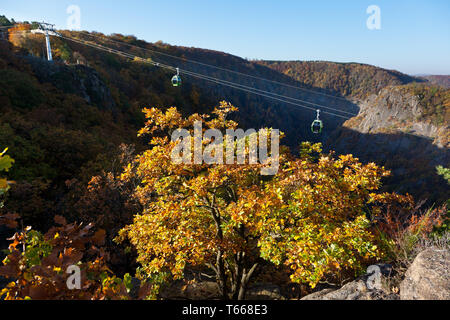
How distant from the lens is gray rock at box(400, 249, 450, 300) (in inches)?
171

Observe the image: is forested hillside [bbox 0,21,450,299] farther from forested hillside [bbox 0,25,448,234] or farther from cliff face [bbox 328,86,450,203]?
cliff face [bbox 328,86,450,203]

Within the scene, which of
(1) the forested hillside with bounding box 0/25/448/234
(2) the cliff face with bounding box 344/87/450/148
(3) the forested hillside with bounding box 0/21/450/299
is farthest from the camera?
(2) the cliff face with bounding box 344/87/450/148

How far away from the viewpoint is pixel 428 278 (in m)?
4.55

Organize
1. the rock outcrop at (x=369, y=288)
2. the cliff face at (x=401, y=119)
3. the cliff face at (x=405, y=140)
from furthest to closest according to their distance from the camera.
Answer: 1. the cliff face at (x=401, y=119)
2. the cliff face at (x=405, y=140)
3. the rock outcrop at (x=369, y=288)

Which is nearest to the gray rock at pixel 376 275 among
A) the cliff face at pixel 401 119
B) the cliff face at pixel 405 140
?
the cliff face at pixel 405 140

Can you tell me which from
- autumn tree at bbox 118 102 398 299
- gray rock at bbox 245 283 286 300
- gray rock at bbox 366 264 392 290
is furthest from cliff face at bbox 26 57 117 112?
gray rock at bbox 366 264 392 290

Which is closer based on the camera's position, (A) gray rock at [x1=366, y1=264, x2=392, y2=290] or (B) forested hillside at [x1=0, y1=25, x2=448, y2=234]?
(A) gray rock at [x1=366, y1=264, x2=392, y2=290]

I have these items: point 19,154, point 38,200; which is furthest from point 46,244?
point 19,154

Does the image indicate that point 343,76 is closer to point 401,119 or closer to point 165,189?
point 401,119

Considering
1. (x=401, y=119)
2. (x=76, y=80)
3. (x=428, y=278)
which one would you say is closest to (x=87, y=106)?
(x=76, y=80)

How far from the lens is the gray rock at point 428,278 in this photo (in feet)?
14.2

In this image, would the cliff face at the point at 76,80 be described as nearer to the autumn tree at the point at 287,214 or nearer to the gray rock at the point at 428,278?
the autumn tree at the point at 287,214

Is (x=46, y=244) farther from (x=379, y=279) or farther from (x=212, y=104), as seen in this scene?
(x=212, y=104)

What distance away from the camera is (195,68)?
8794 centimetres
